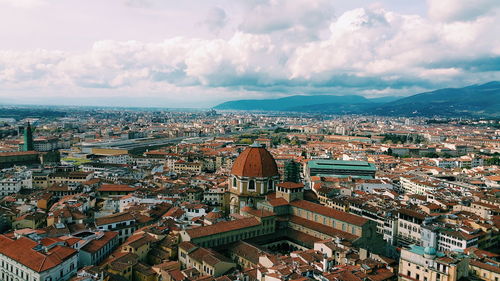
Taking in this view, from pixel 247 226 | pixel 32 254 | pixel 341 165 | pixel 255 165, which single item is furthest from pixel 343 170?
pixel 32 254

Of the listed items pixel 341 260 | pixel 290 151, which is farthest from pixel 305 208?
pixel 290 151

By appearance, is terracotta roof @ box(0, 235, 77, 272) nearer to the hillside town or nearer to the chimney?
the hillside town

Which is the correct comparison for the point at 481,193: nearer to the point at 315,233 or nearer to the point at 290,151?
the point at 315,233

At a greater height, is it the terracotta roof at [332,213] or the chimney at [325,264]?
the terracotta roof at [332,213]

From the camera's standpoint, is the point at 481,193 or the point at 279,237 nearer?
the point at 279,237

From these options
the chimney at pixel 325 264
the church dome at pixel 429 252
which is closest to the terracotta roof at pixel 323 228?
the chimney at pixel 325 264

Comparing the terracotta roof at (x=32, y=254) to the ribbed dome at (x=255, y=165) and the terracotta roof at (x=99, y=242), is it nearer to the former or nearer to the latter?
the terracotta roof at (x=99, y=242)
